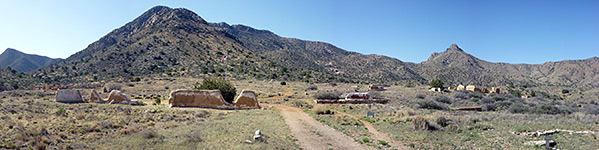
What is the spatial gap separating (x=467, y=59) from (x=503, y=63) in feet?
65.4

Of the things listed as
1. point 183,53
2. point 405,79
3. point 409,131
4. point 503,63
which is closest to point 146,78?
point 183,53

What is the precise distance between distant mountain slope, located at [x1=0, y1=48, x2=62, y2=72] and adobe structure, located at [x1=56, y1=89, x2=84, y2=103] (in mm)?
126313

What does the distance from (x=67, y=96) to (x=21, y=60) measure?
13783 centimetres

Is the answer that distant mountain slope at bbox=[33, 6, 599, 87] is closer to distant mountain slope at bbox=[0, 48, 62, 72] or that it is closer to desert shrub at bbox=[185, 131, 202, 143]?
desert shrub at bbox=[185, 131, 202, 143]

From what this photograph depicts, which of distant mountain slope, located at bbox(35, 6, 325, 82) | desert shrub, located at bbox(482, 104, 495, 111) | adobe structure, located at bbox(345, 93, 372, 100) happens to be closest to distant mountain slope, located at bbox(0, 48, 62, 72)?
distant mountain slope, located at bbox(35, 6, 325, 82)

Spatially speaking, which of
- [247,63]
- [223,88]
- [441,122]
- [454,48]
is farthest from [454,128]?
[454,48]

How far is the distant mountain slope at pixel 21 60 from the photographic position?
119m

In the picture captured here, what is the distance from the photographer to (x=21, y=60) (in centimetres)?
12344

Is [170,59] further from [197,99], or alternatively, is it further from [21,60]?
[21,60]

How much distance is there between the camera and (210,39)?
83.2 meters

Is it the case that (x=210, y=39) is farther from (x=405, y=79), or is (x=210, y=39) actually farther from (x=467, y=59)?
(x=467, y=59)

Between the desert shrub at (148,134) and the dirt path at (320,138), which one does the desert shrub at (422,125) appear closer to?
the dirt path at (320,138)

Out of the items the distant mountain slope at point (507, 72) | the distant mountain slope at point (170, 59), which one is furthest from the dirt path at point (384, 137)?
the distant mountain slope at point (507, 72)

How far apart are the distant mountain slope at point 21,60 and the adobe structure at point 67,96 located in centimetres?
12631
